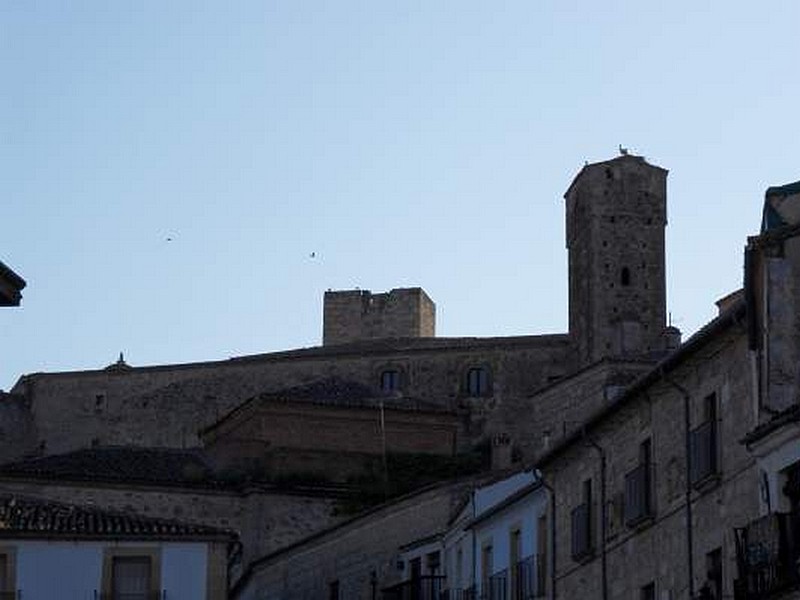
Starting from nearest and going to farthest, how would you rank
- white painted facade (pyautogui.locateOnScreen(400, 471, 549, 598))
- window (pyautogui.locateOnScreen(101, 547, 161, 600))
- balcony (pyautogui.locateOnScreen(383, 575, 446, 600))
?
1. white painted facade (pyautogui.locateOnScreen(400, 471, 549, 598))
2. window (pyautogui.locateOnScreen(101, 547, 161, 600))
3. balcony (pyautogui.locateOnScreen(383, 575, 446, 600))

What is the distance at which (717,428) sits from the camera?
1328 inches

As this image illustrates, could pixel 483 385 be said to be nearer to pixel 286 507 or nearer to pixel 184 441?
pixel 184 441

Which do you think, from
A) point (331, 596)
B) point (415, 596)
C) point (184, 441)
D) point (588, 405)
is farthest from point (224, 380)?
point (415, 596)

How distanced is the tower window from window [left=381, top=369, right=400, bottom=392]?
10.4 meters

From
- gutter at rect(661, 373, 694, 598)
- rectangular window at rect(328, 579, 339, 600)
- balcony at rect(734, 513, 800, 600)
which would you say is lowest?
balcony at rect(734, 513, 800, 600)

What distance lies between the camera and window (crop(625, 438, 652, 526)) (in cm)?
3656

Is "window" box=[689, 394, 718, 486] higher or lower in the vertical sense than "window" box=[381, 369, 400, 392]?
lower

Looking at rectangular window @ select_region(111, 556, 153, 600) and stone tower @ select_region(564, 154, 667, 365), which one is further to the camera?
stone tower @ select_region(564, 154, 667, 365)

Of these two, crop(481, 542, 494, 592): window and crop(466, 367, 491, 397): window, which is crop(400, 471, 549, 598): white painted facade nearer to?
crop(481, 542, 494, 592): window

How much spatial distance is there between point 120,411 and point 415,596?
57.1 meters

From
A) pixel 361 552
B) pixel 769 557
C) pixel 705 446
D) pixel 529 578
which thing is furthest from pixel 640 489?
pixel 361 552

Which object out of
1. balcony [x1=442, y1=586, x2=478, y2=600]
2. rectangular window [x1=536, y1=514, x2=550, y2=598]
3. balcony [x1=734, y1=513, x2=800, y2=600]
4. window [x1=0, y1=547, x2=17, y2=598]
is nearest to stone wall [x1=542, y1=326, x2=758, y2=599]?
rectangular window [x1=536, y1=514, x2=550, y2=598]

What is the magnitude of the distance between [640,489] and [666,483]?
4.03ft

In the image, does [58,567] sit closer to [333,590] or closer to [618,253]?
[333,590]
